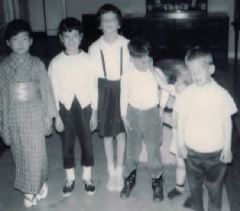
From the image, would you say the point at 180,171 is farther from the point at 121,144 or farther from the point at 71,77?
the point at 71,77

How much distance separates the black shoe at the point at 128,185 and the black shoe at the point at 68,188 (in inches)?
13.3

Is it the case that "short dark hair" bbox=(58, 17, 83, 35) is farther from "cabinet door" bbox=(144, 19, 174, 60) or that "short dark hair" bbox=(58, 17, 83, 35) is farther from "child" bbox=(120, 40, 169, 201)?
"cabinet door" bbox=(144, 19, 174, 60)

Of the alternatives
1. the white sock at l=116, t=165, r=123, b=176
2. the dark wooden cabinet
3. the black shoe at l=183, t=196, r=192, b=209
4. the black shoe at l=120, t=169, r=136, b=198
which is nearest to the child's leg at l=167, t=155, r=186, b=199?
the black shoe at l=183, t=196, r=192, b=209

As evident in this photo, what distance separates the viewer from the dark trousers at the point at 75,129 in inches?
103

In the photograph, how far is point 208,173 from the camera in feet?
7.10

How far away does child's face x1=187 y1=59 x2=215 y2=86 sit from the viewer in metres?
2.05

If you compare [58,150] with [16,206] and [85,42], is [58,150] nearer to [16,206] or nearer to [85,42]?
[16,206]

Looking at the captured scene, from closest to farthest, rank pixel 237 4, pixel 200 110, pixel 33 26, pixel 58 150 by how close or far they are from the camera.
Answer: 1. pixel 200 110
2. pixel 58 150
3. pixel 237 4
4. pixel 33 26

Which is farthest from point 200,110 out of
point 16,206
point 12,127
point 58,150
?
point 58,150

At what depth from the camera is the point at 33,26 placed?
724cm

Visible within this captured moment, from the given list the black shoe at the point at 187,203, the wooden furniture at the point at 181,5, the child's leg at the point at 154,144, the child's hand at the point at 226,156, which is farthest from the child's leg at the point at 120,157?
the wooden furniture at the point at 181,5

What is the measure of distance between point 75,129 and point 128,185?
51 centimetres

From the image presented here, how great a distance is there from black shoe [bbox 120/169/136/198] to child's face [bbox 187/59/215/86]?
933 mm

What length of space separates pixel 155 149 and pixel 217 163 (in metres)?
0.52
